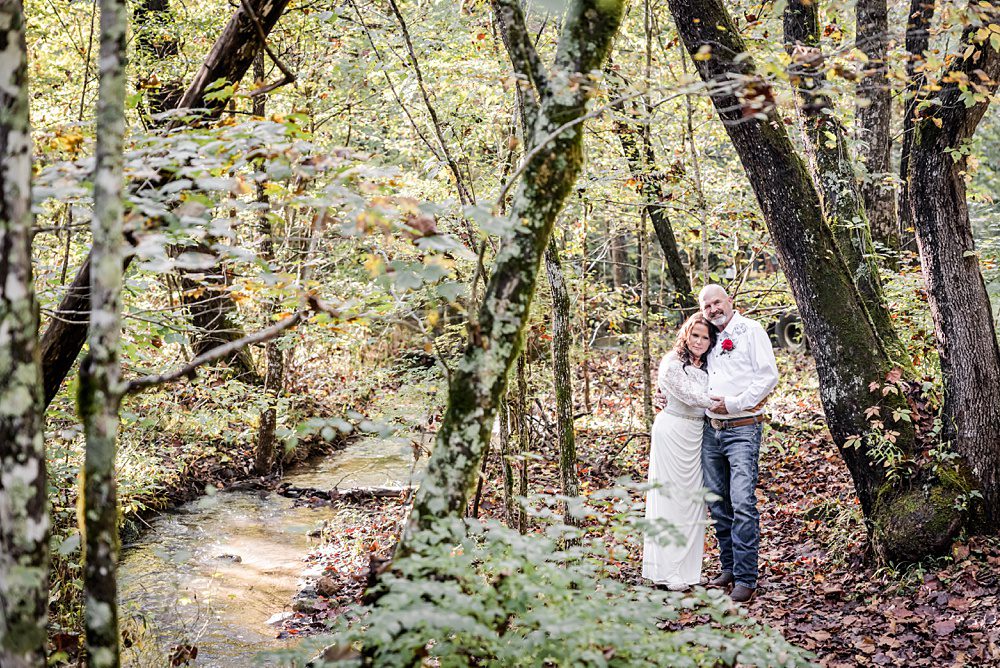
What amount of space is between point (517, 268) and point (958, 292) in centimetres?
366

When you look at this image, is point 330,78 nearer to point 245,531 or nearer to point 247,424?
point 247,424

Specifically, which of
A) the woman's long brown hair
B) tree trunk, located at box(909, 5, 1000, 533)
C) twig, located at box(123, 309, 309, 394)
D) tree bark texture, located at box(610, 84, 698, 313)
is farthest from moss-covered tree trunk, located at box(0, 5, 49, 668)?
tree bark texture, located at box(610, 84, 698, 313)

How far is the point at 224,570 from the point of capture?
699 cm

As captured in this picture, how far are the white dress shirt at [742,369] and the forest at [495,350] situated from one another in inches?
0.9

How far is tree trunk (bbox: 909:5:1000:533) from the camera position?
4863mm

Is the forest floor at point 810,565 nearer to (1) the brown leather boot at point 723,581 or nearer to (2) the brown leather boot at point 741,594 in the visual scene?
(2) the brown leather boot at point 741,594

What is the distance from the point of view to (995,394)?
4.87 meters

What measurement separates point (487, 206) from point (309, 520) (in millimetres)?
6888

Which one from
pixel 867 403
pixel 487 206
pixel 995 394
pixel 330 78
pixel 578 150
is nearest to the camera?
pixel 487 206

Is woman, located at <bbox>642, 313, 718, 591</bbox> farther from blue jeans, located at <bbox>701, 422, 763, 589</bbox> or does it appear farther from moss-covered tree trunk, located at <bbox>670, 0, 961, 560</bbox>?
moss-covered tree trunk, located at <bbox>670, 0, 961, 560</bbox>

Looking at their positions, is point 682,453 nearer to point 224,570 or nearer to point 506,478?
point 506,478

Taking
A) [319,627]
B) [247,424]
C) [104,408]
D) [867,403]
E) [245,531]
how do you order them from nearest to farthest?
[104,408] < [867,403] < [319,627] < [245,531] < [247,424]


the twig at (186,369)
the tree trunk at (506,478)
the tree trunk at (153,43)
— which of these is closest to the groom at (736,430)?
the tree trunk at (506,478)

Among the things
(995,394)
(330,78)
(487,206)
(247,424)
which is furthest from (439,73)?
(247,424)
